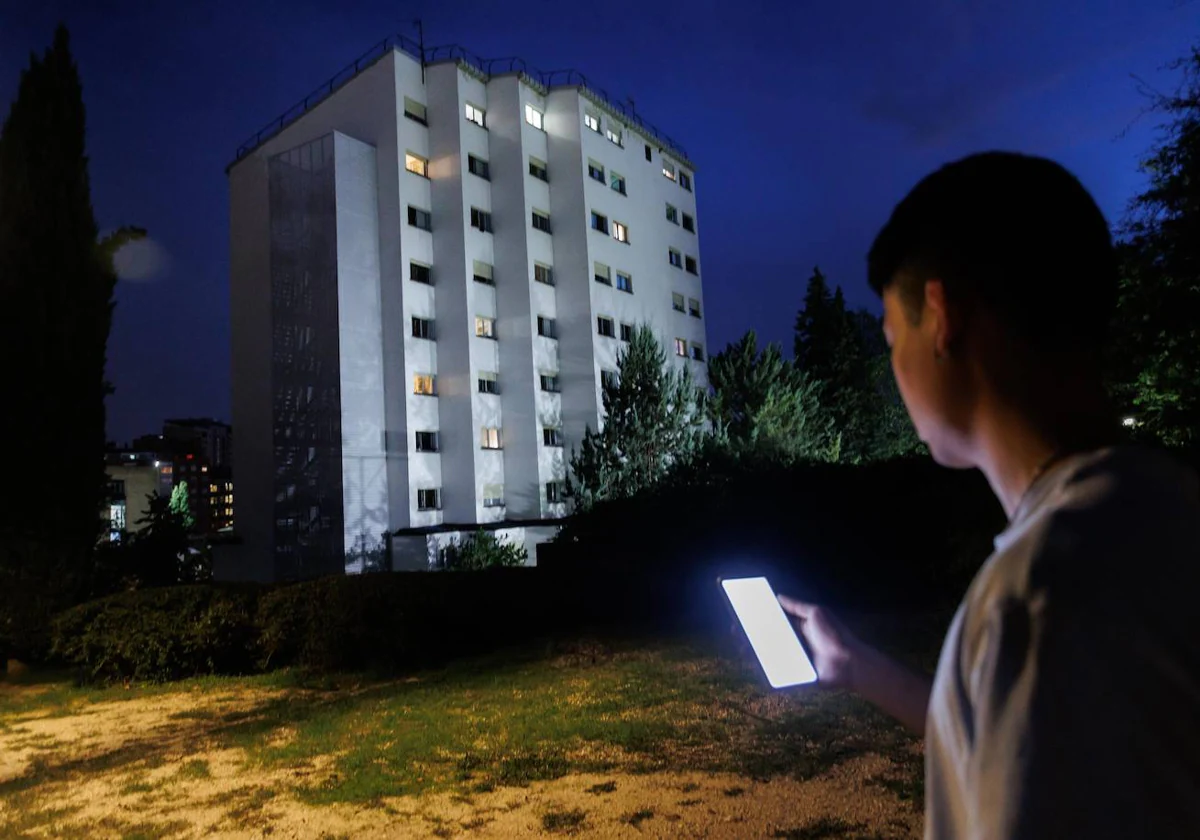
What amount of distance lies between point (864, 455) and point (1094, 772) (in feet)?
145

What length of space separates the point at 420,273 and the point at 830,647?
33224 mm

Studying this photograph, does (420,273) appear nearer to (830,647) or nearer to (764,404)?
(764,404)

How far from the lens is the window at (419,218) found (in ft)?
109

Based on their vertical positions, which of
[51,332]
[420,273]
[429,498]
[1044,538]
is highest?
[420,273]

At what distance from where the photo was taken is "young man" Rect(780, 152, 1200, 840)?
78 centimetres

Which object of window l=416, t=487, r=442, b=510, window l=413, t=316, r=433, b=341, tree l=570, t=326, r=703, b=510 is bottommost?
window l=416, t=487, r=442, b=510

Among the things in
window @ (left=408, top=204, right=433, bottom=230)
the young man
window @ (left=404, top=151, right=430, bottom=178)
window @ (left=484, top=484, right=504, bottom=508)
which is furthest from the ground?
window @ (left=404, top=151, right=430, bottom=178)

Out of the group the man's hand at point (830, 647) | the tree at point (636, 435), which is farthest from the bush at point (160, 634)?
the tree at point (636, 435)

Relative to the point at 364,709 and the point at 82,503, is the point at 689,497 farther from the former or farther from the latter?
the point at 82,503

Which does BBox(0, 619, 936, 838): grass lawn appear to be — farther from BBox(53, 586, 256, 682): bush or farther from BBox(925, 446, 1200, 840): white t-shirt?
BBox(925, 446, 1200, 840): white t-shirt

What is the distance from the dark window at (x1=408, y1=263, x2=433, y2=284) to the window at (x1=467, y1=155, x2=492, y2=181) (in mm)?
4934

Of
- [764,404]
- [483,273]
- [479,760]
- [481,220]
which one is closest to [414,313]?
[483,273]

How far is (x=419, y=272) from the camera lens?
33500 mm

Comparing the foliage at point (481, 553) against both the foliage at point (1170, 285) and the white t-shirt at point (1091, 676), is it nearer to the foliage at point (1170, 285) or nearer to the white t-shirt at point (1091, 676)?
the foliage at point (1170, 285)
